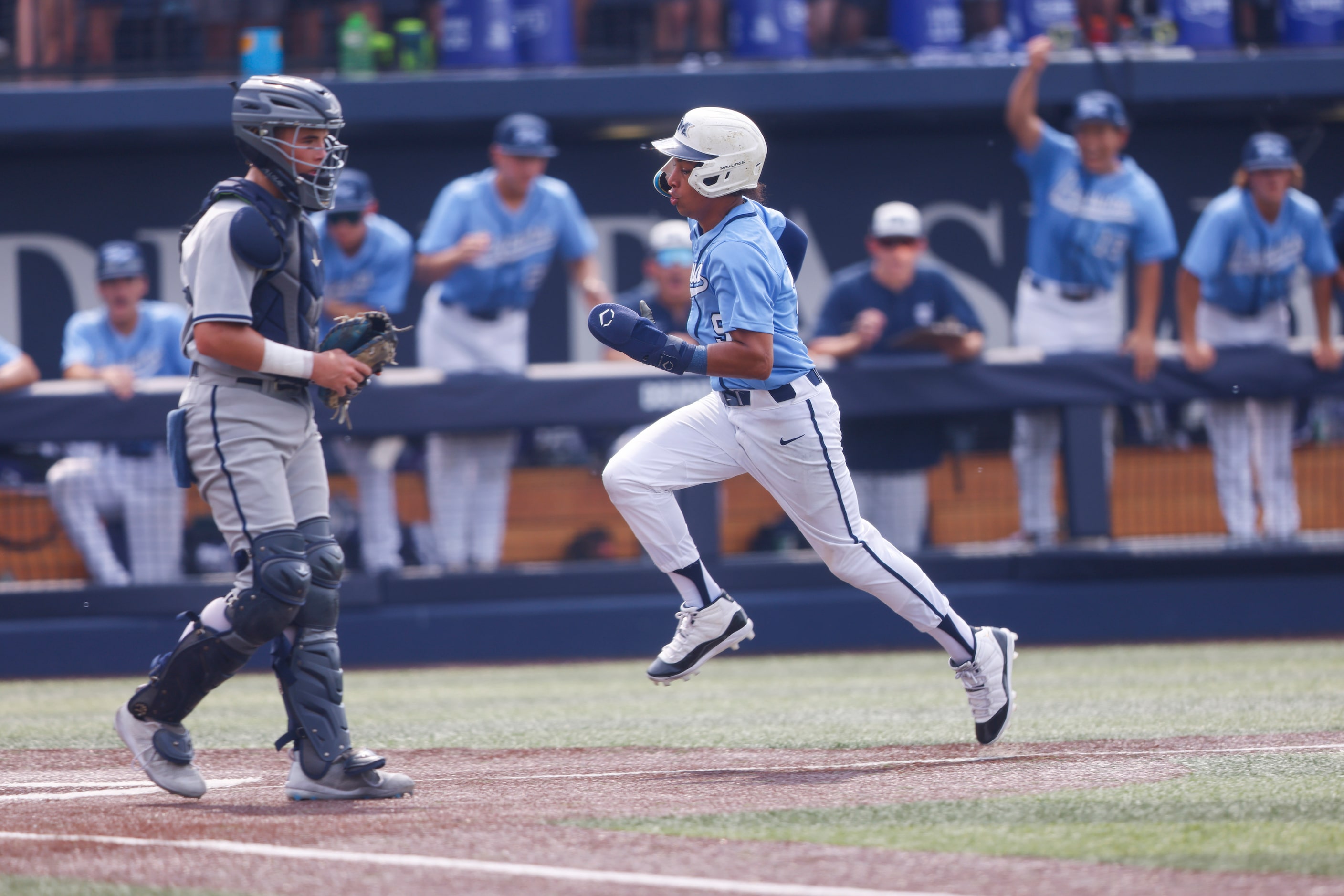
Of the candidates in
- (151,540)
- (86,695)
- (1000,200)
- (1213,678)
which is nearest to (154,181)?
(151,540)

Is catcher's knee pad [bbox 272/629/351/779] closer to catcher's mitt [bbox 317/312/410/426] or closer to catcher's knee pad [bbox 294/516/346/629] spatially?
catcher's knee pad [bbox 294/516/346/629]

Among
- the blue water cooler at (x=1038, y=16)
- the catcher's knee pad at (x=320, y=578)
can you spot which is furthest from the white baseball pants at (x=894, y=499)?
the catcher's knee pad at (x=320, y=578)

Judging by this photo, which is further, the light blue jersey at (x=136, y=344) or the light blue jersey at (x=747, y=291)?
the light blue jersey at (x=136, y=344)

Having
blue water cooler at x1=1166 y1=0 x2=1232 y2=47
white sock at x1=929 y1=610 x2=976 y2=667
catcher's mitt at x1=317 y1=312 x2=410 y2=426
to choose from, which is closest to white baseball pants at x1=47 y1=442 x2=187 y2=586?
catcher's mitt at x1=317 y1=312 x2=410 y2=426

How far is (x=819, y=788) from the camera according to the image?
416cm

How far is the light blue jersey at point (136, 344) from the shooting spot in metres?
8.75

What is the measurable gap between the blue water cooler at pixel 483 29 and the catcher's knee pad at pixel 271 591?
7.02m

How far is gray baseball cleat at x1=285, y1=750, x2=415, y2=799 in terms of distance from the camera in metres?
4.14

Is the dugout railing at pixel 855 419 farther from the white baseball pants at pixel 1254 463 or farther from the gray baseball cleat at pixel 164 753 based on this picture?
the gray baseball cleat at pixel 164 753

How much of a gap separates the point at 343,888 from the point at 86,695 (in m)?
4.69

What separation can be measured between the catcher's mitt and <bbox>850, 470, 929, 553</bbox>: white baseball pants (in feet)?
14.2

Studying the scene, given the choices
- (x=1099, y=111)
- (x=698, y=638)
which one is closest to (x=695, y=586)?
(x=698, y=638)

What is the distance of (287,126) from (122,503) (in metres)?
4.34

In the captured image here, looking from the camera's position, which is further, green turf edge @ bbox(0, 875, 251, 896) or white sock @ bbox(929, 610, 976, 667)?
white sock @ bbox(929, 610, 976, 667)
